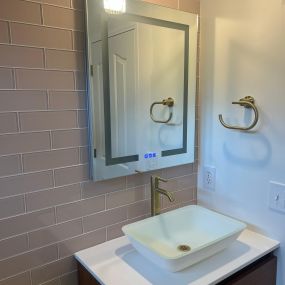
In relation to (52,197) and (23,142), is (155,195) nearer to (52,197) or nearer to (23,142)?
(52,197)

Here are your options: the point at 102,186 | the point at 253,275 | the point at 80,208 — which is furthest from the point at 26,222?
the point at 253,275

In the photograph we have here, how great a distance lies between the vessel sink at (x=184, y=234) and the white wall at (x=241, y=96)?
151 mm

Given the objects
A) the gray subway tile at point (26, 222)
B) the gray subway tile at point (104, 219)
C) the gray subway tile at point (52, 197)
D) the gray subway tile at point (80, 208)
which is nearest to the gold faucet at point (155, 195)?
the gray subway tile at point (104, 219)

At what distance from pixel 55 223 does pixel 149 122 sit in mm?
627

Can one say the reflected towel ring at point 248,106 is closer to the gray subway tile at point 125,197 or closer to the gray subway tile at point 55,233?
the gray subway tile at point 125,197

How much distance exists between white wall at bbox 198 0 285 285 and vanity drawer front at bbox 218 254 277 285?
52 mm

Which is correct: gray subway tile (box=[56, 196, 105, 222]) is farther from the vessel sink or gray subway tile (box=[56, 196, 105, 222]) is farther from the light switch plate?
the light switch plate

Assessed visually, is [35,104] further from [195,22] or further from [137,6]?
[195,22]

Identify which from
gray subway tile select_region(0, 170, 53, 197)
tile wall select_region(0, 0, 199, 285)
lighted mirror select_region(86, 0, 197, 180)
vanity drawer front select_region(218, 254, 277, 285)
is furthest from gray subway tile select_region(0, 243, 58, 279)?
vanity drawer front select_region(218, 254, 277, 285)

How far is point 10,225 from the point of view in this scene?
108cm

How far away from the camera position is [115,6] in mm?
1198

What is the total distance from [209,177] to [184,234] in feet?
1.13

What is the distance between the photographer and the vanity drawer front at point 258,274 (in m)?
1.14

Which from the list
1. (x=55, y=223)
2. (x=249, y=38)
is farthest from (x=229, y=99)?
(x=55, y=223)
